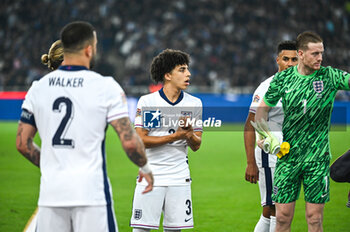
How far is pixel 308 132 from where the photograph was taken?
16.4 ft

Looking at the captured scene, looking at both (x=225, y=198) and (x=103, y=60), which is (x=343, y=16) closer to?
(x=103, y=60)

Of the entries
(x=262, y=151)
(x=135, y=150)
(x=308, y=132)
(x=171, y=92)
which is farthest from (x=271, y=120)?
(x=135, y=150)

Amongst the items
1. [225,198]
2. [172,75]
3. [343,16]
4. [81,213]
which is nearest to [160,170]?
[172,75]

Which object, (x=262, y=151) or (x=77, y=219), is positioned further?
(x=262, y=151)

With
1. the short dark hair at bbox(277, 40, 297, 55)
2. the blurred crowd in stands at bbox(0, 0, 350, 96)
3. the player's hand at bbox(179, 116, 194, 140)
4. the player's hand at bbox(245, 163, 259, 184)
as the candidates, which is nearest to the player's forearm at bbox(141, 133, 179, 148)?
the player's hand at bbox(179, 116, 194, 140)

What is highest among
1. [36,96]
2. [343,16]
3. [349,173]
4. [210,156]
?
[343,16]

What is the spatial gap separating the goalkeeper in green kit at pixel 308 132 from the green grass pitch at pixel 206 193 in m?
2.58

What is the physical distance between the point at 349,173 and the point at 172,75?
196cm

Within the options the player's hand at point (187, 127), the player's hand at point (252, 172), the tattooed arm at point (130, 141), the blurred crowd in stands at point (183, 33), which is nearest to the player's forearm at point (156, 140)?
the player's hand at point (187, 127)

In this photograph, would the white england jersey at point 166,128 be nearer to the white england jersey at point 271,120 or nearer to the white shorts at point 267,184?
the white england jersey at point 271,120

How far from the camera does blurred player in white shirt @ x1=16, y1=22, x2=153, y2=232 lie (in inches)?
147

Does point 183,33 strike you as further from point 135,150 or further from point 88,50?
point 135,150

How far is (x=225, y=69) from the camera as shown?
27.2 metres

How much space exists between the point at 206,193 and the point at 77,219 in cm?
676
